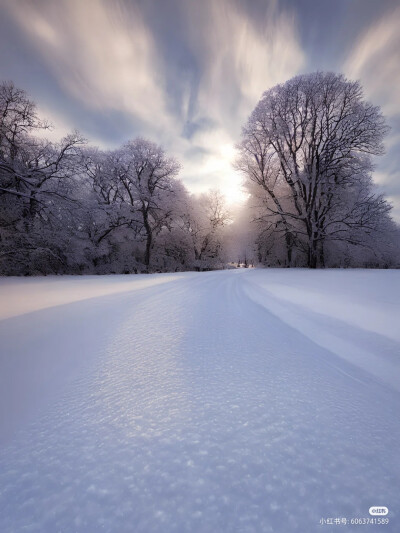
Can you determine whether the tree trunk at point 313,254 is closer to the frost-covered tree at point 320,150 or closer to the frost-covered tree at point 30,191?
the frost-covered tree at point 320,150

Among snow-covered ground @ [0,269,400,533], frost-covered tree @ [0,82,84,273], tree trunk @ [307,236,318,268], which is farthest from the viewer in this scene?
tree trunk @ [307,236,318,268]

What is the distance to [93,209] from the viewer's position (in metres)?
10.8

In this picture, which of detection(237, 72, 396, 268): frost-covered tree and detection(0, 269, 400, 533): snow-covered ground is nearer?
detection(0, 269, 400, 533): snow-covered ground

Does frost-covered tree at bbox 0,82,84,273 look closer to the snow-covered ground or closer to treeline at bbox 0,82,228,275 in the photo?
treeline at bbox 0,82,228,275

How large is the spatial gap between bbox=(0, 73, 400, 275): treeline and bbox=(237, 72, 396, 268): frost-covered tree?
0.04 m

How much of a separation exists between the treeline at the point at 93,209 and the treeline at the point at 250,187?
0.05 metres

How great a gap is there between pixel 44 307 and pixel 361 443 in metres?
2.99

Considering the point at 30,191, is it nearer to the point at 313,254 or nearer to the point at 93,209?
the point at 93,209

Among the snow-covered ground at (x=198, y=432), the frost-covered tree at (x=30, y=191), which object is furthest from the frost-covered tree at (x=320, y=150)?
the snow-covered ground at (x=198, y=432)

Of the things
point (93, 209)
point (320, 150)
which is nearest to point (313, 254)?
point (320, 150)

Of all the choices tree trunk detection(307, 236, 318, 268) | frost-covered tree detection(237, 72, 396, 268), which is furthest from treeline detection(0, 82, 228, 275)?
tree trunk detection(307, 236, 318, 268)

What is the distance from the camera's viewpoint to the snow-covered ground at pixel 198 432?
0.51m

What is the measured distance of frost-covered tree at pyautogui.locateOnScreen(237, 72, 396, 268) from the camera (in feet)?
27.9

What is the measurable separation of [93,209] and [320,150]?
1062 centimetres
